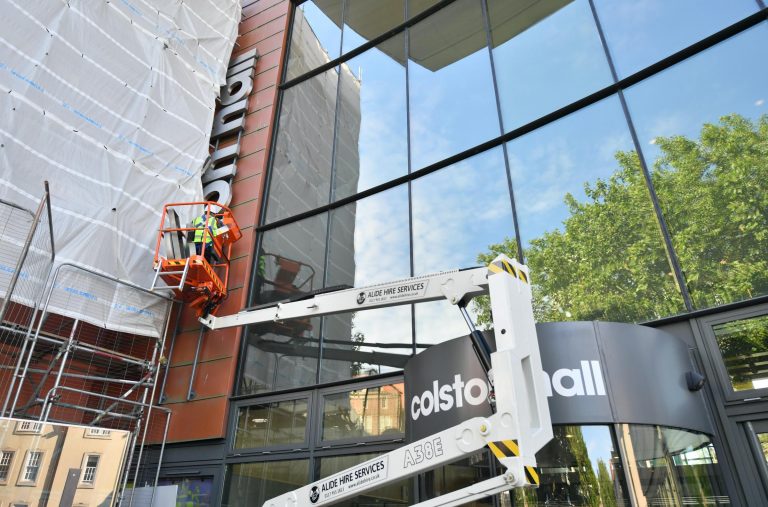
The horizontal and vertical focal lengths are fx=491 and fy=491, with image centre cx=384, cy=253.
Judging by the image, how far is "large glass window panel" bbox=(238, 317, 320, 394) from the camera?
27.0 ft

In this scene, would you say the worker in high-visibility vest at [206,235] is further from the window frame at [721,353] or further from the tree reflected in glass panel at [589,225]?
the window frame at [721,353]

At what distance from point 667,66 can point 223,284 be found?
26.9ft

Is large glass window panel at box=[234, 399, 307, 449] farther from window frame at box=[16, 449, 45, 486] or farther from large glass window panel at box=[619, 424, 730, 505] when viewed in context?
large glass window panel at box=[619, 424, 730, 505]

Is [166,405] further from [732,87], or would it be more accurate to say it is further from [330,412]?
[732,87]

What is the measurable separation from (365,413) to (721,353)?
4.51 metres

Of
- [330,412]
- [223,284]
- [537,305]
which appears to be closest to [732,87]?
[537,305]

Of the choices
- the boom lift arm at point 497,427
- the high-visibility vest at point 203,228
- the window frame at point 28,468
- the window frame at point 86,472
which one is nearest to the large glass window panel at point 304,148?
the high-visibility vest at point 203,228

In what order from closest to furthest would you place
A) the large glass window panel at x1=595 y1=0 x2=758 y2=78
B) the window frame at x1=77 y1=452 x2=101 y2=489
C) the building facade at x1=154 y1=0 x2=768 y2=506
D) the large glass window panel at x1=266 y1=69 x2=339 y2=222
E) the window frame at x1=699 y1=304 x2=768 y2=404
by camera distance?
the window frame at x1=699 y1=304 x2=768 y2=404 → the building facade at x1=154 y1=0 x2=768 y2=506 → the window frame at x1=77 y1=452 x2=101 y2=489 → the large glass window panel at x1=595 y1=0 x2=758 y2=78 → the large glass window panel at x1=266 y1=69 x2=339 y2=222

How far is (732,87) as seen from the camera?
20.2 ft

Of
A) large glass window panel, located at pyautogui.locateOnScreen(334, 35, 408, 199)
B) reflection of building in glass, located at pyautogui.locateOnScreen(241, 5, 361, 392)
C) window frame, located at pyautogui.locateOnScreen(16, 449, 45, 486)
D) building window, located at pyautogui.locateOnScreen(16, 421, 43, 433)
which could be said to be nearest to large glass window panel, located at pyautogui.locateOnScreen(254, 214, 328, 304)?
reflection of building in glass, located at pyautogui.locateOnScreen(241, 5, 361, 392)

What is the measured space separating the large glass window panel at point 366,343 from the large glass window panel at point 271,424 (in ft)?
2.24

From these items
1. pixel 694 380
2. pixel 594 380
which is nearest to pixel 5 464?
pixel 594 380

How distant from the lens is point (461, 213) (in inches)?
315

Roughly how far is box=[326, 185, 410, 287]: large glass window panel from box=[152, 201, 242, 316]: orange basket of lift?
6.76 ft
